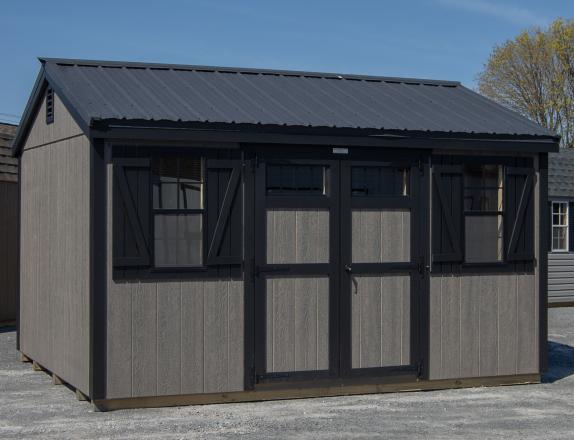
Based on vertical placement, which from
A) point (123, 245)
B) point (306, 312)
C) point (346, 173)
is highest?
point (346, 173)

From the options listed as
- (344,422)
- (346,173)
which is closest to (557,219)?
(346,173)

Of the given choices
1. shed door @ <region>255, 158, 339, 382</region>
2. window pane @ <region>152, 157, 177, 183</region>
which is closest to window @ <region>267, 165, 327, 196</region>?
shed door @ <region>255, 158, 339, 382</region>

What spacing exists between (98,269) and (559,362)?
658 cm

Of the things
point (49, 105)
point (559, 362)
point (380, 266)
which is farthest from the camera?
point (559, 362)

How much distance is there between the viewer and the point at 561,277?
22891 millimetres

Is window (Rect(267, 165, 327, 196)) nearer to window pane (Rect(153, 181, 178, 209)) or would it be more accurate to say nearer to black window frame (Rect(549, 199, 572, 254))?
window pane (Rect(153, 181, 178, 209))

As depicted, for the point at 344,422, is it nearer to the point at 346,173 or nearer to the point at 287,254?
the point at 287,254

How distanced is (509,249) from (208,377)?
11.8 ft

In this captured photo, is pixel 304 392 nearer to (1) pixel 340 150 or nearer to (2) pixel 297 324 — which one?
(2) pixel 297 324

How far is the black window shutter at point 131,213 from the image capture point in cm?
998

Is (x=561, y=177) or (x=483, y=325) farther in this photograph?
(x=561, y=177)

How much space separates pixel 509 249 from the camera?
455 inches

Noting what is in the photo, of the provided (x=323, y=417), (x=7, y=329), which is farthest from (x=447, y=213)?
(x=7, y=329)

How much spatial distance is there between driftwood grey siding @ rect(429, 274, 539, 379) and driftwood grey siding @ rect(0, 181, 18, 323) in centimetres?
879
